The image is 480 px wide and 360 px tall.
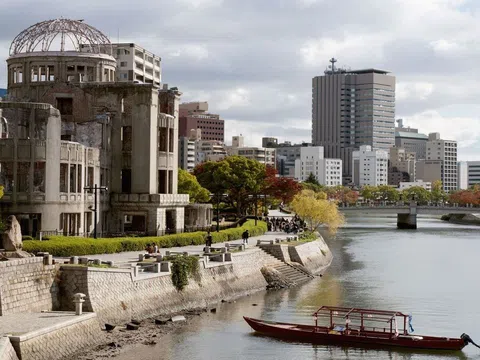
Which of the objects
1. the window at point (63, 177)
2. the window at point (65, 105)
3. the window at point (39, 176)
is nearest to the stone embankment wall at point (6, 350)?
the window at point (39, 176)

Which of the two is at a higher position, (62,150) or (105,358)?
(62,150)

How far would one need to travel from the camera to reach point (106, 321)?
51.4m

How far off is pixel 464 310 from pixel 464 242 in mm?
74602

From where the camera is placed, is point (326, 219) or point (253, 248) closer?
point (253, 248)

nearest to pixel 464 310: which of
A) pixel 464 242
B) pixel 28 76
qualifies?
pixel 28 76

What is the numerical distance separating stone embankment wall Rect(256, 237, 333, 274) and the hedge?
20.2 feet

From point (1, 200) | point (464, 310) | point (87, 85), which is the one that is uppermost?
point (87, 85)

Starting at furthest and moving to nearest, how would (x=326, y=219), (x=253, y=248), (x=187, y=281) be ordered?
(x=326, y=219) < (x=253, y=248) < (x=187, y=281)

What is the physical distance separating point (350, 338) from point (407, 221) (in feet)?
443

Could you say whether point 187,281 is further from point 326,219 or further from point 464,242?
point 464,242

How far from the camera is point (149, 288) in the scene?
187ft

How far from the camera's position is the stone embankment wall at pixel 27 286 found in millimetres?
46219

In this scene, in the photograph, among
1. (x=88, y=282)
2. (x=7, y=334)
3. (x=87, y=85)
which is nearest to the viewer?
(x=7, y=334)

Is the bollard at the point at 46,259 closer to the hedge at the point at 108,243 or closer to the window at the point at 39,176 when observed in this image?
the hedge at the point at 108,243
